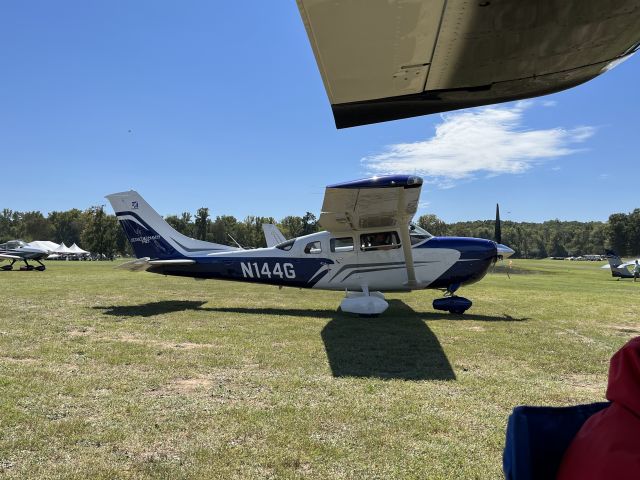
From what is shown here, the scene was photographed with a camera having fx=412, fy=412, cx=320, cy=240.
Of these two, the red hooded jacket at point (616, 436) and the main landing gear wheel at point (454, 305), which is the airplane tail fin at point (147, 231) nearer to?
the main landing gear wheel at point (454, 305)

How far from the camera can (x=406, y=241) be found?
9.49 meters

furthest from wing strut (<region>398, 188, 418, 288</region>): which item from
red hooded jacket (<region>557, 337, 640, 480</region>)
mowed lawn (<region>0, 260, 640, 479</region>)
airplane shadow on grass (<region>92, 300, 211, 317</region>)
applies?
red hooded jacket (<region>557, 337, 640, 480</region>)

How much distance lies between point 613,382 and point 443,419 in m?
3.06

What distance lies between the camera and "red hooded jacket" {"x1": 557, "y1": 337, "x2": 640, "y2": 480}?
2.85 ft

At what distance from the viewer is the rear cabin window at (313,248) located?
10.7 metres

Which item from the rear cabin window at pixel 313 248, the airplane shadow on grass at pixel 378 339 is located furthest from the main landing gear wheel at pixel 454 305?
the rear cabin window at pixel 313 248

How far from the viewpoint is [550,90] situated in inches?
95.8

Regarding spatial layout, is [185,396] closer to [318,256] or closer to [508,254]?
[318,256]

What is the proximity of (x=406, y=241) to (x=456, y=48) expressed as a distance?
25.3ft

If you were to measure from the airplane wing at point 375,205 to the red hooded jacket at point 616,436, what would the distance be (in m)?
6.62

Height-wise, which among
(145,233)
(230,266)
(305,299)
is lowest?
(305,299)

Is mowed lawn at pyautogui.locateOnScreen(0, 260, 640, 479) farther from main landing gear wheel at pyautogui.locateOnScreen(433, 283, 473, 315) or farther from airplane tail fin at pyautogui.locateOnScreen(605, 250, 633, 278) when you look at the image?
airplane tail fin at pyautogui.locateOnScreen(605, 250, 633, 278)

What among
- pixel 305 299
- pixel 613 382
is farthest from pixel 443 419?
pixel 305 299

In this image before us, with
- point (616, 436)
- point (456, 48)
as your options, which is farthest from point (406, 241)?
point (616, 436)
